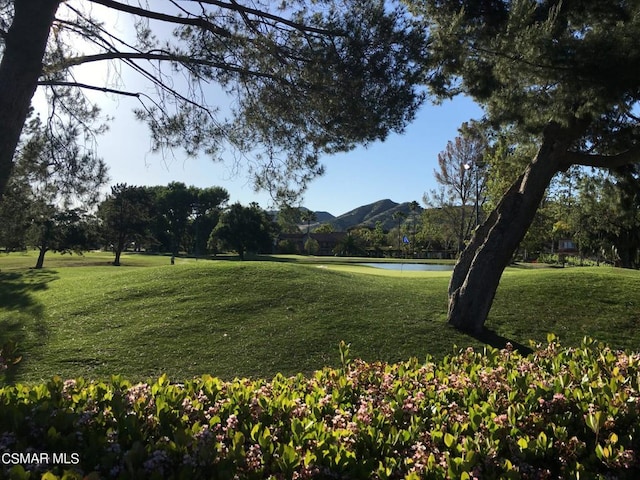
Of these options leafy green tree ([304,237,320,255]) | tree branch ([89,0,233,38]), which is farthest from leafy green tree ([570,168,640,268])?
leafy green tree ([304,237,320,255])

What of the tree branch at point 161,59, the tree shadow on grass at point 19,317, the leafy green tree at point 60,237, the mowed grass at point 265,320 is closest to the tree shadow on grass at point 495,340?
the mowed grass at point 265,320

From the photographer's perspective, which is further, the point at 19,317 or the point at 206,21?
the point at 19,317

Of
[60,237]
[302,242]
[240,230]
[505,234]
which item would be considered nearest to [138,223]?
[60,237]

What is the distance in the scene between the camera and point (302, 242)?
303 ft

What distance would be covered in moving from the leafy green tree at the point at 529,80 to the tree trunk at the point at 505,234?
0.02 meters

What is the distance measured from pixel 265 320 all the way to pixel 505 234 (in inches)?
214

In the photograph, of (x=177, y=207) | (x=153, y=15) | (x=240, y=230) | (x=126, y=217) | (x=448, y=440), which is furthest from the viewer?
(x=177, y=207)

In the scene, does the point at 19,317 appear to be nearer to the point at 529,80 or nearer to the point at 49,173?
the point at 49,173

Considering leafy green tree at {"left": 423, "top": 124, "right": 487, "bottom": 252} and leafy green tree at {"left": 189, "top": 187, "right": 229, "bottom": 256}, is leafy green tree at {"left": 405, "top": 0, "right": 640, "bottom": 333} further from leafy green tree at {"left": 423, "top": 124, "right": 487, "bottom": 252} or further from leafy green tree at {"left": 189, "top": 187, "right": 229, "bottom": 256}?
leafy green tree at {"left": 189, "top": 187, "right": 229, "bottom": 256}

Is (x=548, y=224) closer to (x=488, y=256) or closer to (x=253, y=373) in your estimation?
(x=488, y=256)

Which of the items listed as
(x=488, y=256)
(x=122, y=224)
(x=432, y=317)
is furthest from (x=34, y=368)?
(x=122, y=224)

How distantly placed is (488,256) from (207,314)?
636 centimetres

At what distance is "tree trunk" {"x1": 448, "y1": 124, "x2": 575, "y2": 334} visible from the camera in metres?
9.15

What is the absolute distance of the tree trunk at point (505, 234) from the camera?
30.0 ft
